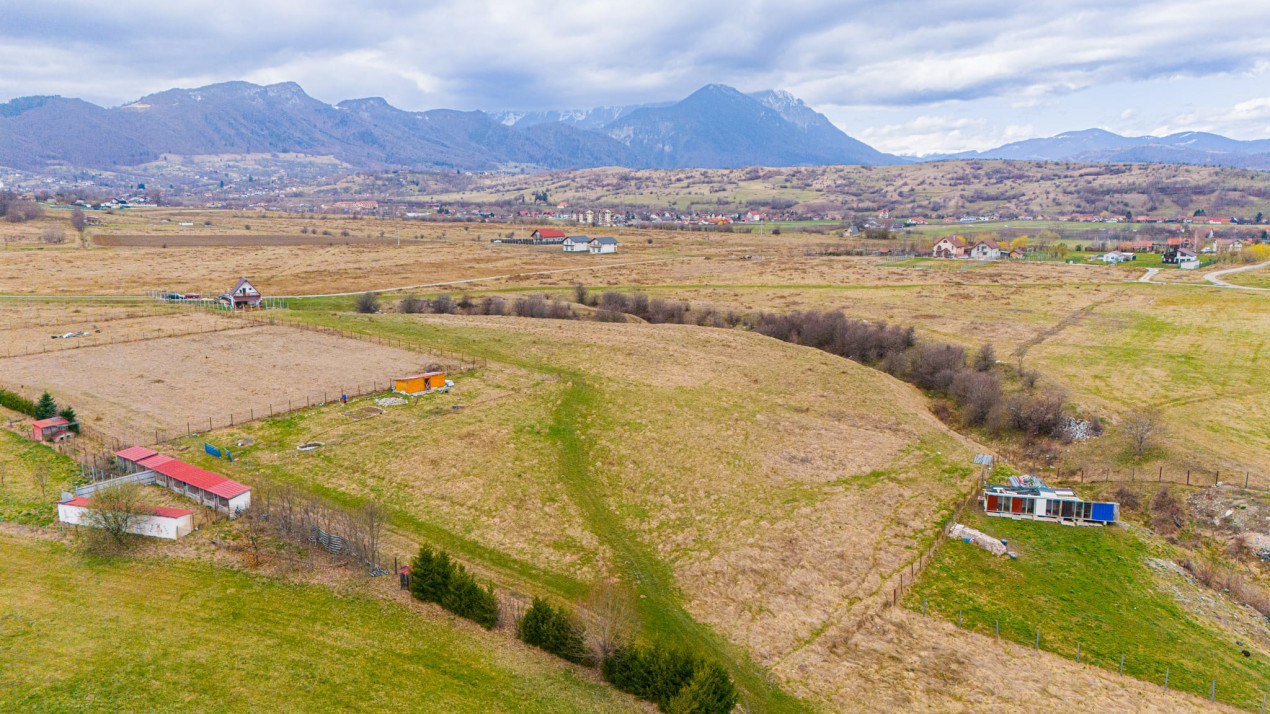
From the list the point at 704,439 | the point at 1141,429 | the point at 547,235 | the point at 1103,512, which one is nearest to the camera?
the point at 1103,512

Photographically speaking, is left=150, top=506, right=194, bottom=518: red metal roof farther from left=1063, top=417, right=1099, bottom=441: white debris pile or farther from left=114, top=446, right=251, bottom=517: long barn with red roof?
left=1063, top=417, right=1099, bottom=441: white debris pile

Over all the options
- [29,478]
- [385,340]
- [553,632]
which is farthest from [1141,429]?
[29,478]

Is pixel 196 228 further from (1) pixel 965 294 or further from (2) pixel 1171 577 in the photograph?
(2) pixel 1171 577

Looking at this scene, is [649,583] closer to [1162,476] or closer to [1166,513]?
[1166,513]

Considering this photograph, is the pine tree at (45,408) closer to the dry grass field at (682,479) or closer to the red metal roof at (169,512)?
the dry grass field at (682,479)

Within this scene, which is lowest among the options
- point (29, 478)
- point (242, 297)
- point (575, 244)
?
point (29, 478)

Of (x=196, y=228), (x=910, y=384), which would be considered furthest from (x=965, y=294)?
(x=196, y=228)
